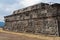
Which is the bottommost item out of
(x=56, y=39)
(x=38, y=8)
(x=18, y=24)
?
(x=56, y=39)

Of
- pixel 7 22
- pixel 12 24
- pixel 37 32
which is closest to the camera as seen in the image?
pixel 37 32

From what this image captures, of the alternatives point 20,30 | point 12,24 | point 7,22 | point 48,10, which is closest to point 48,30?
point 48,10

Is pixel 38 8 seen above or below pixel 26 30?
above

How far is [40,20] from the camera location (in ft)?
59.4

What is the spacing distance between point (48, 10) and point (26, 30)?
530 cm

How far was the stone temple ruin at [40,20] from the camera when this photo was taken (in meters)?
16.0

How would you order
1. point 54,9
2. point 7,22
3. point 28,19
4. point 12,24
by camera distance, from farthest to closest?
point 7,22
point 12,24
point 28,19
point 54,9

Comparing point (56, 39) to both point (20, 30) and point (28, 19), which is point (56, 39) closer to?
point (28, 19)

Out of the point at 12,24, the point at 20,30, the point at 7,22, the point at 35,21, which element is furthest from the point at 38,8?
the point at 7,22

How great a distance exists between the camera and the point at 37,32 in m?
18.5

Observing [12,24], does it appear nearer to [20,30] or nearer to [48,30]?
[20,30]

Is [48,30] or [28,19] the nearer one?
[48,30]

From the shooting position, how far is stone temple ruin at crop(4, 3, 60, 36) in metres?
16.0

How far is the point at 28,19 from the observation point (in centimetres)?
2067
